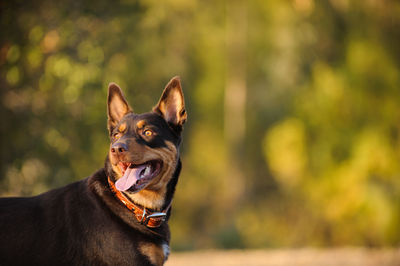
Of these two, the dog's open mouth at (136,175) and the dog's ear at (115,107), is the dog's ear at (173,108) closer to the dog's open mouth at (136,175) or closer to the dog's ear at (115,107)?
the dog's ear at (115,107)

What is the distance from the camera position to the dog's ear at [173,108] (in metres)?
4.49

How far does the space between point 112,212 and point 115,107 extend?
1229 millimetres

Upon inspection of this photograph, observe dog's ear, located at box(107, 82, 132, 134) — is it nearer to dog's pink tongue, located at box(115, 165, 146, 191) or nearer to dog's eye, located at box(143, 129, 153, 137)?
dog's eye, located at box(143, 129, 153, 137)

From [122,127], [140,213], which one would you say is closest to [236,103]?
[122,127]

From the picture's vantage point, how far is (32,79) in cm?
1049

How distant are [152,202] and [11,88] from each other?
7.29m

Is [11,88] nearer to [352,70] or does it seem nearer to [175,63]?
[352,70]

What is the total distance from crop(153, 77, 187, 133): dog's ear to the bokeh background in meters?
6.42

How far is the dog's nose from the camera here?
3.99 metres

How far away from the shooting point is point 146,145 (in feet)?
13.9

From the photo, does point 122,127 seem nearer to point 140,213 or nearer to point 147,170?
point 147,170

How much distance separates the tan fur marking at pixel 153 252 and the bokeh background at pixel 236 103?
289 inches

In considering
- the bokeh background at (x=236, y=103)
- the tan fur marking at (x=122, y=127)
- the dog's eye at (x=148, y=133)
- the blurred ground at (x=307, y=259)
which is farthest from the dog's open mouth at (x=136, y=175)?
the bokeh background at (x=236, y=103)

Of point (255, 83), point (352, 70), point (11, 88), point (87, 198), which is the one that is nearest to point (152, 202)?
point (87, 198)
